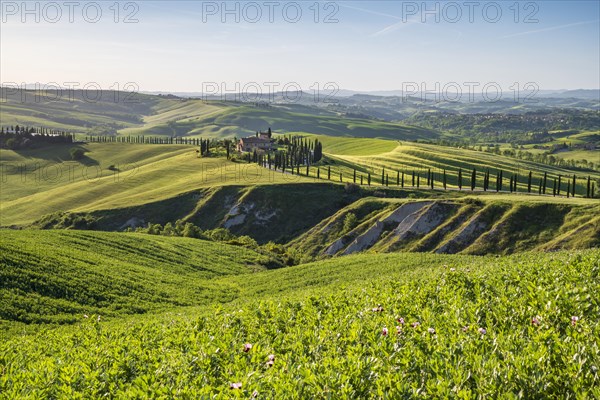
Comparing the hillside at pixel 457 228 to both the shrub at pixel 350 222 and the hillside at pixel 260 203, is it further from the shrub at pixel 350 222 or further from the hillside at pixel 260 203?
the hillside at pixel 260 203

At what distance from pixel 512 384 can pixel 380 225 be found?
103 m

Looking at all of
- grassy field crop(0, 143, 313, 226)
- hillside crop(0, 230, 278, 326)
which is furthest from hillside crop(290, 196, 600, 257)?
grassy field crop(0, 143, 313, 226)

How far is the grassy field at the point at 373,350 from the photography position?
40.8 feet

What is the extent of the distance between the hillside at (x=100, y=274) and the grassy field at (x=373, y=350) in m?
11.2

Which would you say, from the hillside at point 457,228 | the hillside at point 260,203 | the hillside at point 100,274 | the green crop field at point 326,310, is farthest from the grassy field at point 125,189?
the hillside at point 100,274

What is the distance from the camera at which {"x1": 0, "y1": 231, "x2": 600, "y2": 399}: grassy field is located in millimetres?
12438

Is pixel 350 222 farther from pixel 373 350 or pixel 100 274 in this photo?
pixel 373 350

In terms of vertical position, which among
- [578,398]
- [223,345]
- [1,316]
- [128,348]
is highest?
[578,398]

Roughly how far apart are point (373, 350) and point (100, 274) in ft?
135

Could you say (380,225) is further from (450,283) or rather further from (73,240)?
(450,283)

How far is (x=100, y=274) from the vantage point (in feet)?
162

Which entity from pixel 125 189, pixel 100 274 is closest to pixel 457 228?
pixel 100 274

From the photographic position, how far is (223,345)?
17.3 metres

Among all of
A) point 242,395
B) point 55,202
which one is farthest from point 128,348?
point 55,202
